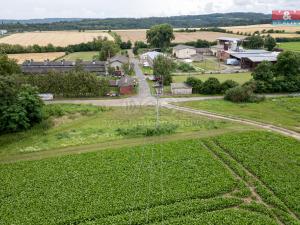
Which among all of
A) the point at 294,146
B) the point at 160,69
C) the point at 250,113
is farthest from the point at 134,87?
the point at 294,146

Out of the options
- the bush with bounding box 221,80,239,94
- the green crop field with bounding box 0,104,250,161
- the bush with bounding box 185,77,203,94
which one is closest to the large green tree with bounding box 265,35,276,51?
the bush with bounding box 221,80,239,94

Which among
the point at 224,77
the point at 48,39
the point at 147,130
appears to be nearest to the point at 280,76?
the point at 224,77

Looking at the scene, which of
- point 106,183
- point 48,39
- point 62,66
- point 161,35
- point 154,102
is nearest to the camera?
point 106,183

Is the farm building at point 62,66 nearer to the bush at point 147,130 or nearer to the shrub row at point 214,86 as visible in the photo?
the shrub row at point 214,86

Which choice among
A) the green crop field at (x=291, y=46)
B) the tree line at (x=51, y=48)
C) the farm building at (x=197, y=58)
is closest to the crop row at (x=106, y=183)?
the farm building at (x=197, y=58)

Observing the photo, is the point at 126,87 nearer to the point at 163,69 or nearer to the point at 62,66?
the point at 163,69

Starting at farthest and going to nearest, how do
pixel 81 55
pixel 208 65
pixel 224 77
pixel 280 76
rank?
pixel 81 55 < pixel 208 65 < pixel 224 77 < pixel 280 76

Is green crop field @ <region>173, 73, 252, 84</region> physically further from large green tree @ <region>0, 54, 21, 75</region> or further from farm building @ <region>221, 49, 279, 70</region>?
large green tree @ <region>0, 54, 21, 75</region>
